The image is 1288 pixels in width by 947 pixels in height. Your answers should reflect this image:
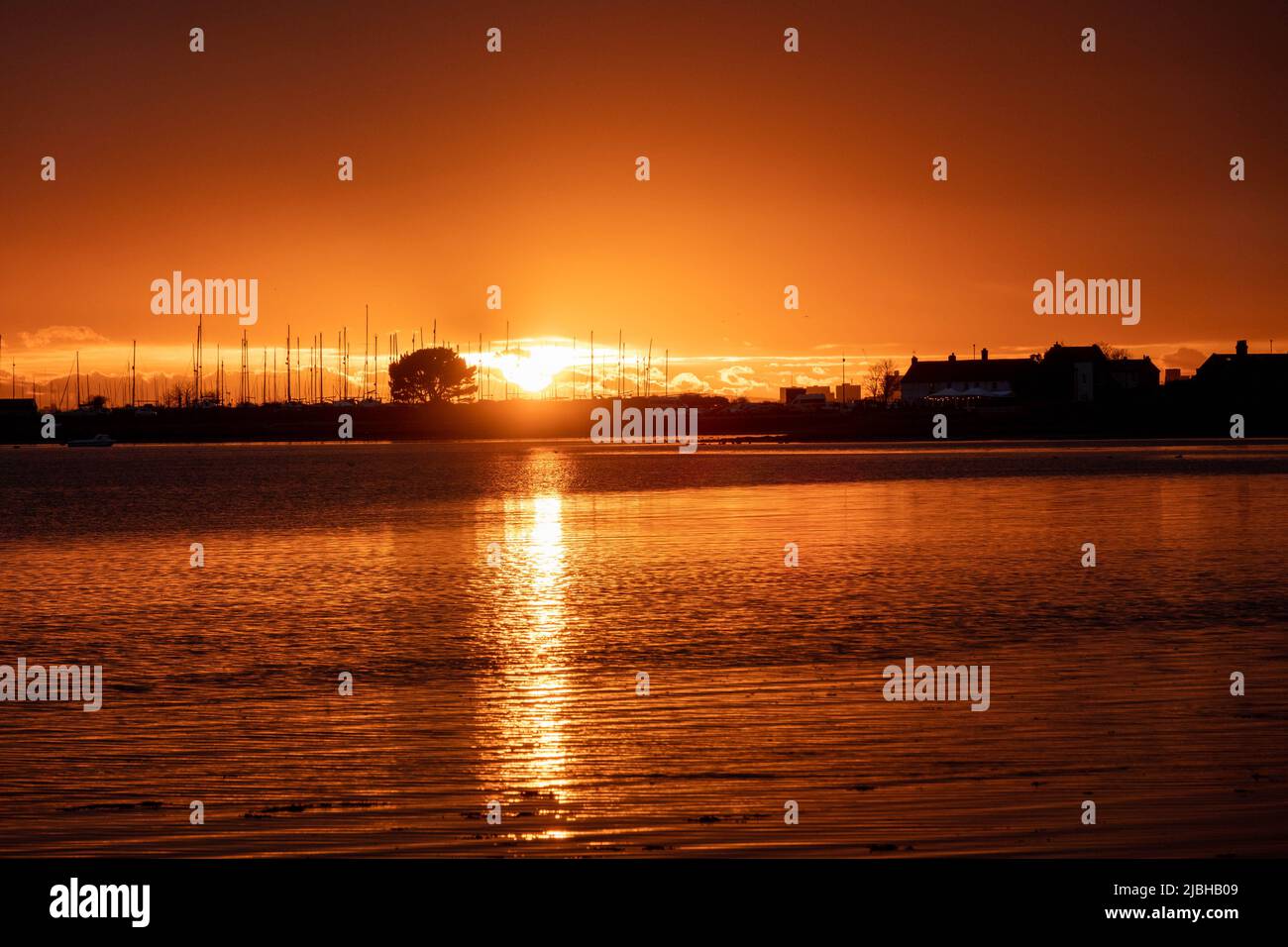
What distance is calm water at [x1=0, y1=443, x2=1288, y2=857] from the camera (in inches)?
522

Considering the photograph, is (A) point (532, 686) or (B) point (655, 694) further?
(A) point (532, 686)

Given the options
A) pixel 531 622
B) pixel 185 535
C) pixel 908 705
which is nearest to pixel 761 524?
pixel 185 535

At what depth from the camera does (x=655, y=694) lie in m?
20.3

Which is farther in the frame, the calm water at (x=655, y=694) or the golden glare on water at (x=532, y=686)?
the golden glare on water at (x=532, y=686)

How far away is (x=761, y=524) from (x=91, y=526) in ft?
101

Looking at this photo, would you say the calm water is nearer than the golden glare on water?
Yes

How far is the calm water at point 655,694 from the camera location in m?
13.2
